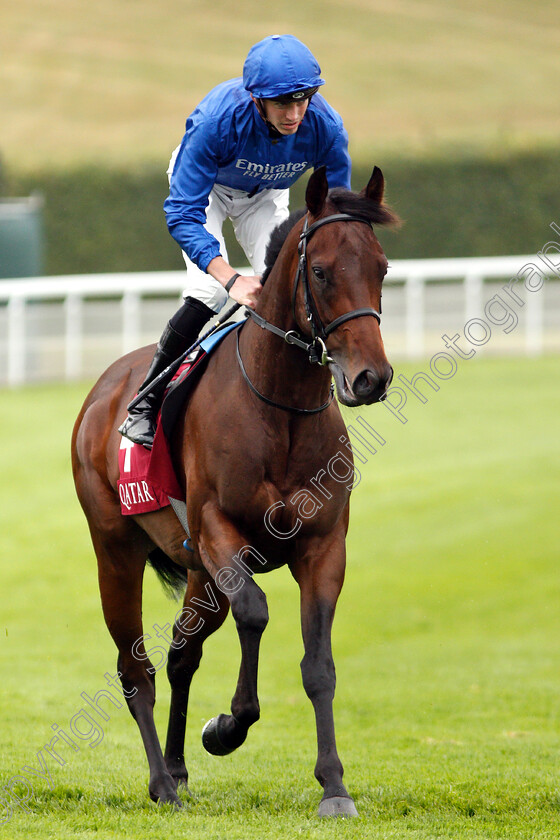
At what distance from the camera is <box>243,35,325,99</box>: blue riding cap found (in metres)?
4.03

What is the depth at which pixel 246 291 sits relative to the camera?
4.20m

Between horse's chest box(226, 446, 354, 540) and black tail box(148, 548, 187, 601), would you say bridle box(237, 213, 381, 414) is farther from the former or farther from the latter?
black tail box(148, 548, 187, 601)

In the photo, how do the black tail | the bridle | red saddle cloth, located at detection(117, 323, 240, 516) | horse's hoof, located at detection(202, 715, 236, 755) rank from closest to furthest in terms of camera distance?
the bridle, horse's hoof, located at detection(202, 715, 236, 755), red saddle cloth, located at detection(117, 323, 240, 516), the black tail

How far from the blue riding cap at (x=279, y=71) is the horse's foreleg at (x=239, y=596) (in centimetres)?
144

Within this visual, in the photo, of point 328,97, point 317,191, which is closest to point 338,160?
point 317,191

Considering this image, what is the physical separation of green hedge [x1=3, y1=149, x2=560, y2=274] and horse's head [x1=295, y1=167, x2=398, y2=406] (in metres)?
20.2

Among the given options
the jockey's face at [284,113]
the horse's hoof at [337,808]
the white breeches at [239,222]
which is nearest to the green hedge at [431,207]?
the white breeches at [239,222]

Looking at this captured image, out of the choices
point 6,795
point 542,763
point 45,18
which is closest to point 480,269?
point 542,763

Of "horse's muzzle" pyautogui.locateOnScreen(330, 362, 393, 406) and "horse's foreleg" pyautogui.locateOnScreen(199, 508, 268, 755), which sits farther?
"horse's foreleg" pyautogui.locateOnScreen(199, 508, 268, 755)

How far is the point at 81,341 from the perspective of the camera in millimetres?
17938

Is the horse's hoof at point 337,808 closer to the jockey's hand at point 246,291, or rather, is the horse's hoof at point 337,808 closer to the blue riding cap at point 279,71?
the jockey's hand at point 246,291

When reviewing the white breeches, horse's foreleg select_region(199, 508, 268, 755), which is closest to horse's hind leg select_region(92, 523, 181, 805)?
horse's foreleg select_region(199, 508, 268, 755)

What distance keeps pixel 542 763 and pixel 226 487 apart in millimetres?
2468

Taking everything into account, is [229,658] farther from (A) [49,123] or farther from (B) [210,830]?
(A) [49,123]
